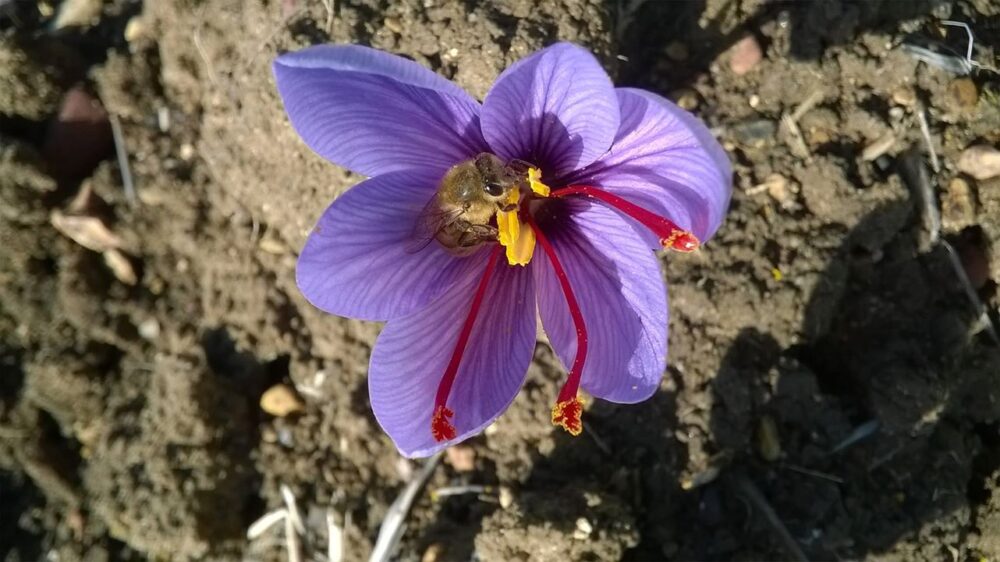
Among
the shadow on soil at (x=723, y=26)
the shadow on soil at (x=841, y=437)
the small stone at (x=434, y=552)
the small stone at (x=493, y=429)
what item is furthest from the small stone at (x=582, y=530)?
the shadow on soil at (x=723, y=26)

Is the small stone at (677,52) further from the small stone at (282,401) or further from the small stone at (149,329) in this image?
the small stone at (149,329)

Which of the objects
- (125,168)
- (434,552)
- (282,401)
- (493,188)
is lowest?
(434,552)

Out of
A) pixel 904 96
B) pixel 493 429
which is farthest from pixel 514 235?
pixel 904 96

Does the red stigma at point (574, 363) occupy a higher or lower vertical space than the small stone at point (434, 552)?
higher

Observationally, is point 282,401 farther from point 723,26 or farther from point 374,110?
point 723,26

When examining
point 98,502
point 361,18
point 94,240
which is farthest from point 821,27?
point 98,502

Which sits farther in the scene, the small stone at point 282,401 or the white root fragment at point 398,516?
the small stone at point 282,401
